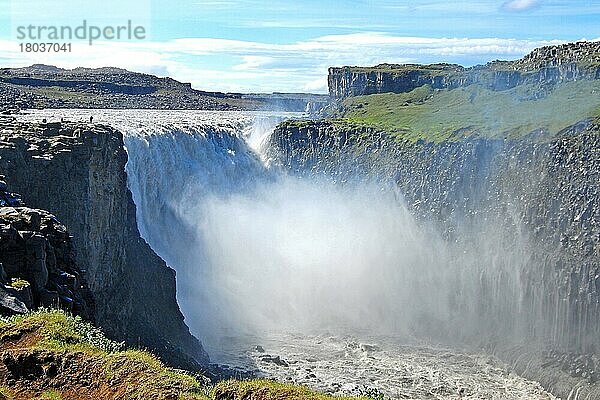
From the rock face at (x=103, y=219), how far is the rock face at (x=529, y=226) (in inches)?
1094

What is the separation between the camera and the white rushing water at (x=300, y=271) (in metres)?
52.3

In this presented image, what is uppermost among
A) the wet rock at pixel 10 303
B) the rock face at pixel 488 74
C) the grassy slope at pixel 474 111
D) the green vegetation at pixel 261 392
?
the rock face at pixel 488 74

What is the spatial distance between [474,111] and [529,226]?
1571 inches

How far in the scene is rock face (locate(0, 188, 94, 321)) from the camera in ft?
68.7

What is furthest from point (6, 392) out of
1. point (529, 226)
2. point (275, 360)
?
point (529, 226)

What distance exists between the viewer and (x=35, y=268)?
22797 mm

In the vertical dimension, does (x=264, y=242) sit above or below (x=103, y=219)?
below

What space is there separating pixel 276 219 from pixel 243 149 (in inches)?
485

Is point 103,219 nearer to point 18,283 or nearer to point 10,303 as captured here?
point 18,283

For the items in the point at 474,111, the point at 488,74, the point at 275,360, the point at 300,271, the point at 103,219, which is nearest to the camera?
the point at 103,219

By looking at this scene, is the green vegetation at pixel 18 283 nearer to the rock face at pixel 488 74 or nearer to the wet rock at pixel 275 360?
the wet rock at pixel 275 360

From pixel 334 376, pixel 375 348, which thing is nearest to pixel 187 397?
pixel 334 376

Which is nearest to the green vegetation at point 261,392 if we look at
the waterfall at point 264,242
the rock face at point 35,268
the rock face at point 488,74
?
A: the rock face at point 35,268

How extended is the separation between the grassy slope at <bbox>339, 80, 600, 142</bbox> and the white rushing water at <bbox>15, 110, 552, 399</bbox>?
42.7 feet
